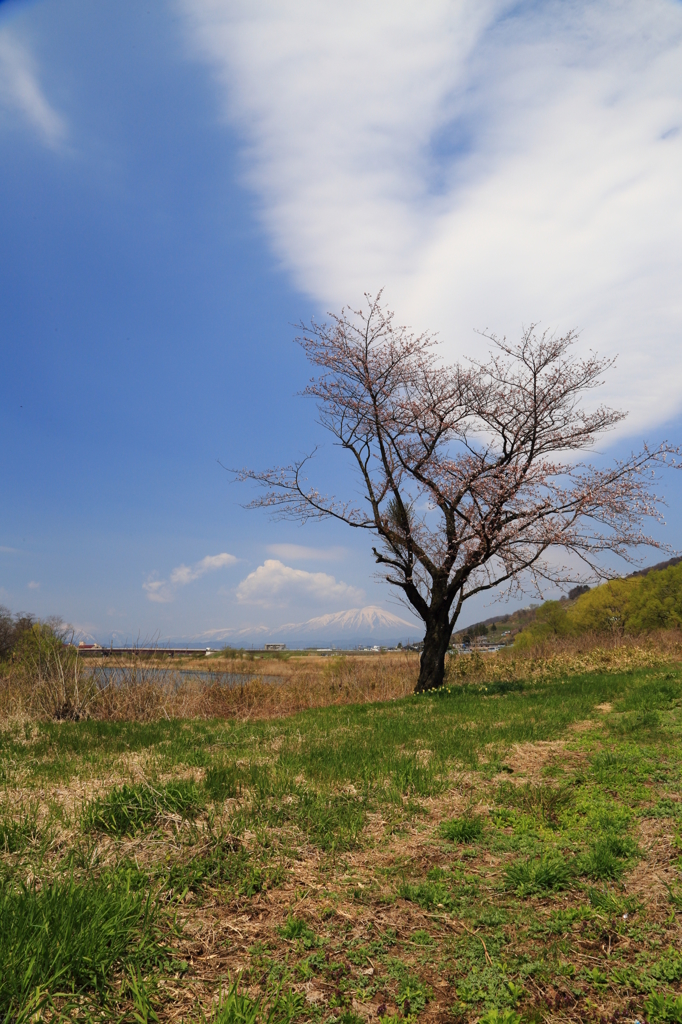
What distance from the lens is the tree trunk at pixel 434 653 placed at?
16750 mm

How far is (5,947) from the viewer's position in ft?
9.19

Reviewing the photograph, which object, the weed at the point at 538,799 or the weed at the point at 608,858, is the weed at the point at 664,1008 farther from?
the weed at the point at 538,799

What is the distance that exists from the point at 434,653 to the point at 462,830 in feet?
40.5

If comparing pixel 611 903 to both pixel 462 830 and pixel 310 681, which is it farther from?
pixel 310 681

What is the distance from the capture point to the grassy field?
9.53 feet

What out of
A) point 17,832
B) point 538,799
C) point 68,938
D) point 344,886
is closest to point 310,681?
point 538,799

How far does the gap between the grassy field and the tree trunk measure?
9.85m

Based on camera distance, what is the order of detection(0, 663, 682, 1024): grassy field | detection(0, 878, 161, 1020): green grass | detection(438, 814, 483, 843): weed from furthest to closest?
detection(438, 814, 483, 843): weed, detection(0, 663, 682, 1024): grassy field, detection(0, 878, 161, 1020): green grass

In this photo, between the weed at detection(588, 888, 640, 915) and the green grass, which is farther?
the weed at detection(588, 888, 640, 915)

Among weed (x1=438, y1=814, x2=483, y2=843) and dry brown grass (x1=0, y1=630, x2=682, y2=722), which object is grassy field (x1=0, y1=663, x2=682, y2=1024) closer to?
weed (x1=438, y1=814, x2=483, y2=843)

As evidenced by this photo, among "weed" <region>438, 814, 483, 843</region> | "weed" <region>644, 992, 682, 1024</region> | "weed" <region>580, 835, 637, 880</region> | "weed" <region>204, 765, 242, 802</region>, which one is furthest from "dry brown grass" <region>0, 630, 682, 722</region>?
"weed" <region>644, 992, 682, 1024</region>

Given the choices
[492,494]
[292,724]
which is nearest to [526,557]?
[492,494]

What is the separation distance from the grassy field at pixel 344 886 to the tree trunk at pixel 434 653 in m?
9.85

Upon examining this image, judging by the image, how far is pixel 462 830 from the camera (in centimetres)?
480
